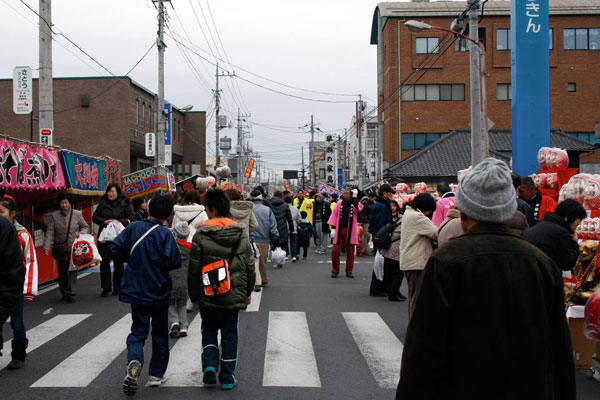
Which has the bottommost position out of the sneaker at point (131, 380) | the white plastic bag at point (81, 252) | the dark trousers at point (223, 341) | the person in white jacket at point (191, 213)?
the sneaker at point (131, 380)

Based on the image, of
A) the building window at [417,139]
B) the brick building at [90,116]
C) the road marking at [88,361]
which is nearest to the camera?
the road marking at [88,361]

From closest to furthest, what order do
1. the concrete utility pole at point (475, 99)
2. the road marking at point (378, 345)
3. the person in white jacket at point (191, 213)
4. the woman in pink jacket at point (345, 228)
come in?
the road marking at point (378, 345) < the person in white jacket at point (191, 213) < the woman in pink jacket at point (345, 228) < the concrete utility pole at point (475, 99)

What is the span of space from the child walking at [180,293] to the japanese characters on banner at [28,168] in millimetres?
3621

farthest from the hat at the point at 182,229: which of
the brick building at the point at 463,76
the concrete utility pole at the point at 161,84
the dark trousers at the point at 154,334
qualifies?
the brick building at the point at 463,76

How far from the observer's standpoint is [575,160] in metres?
26.7

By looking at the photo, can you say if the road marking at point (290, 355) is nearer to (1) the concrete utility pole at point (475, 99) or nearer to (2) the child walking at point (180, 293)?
(2) the child walking at point (180, 293)

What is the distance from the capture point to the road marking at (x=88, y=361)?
17.9ft

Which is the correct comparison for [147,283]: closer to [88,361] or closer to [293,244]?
[88,361]

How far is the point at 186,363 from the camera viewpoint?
20.0ft

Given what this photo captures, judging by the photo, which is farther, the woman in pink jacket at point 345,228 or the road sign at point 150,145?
the road sign at point 150,145

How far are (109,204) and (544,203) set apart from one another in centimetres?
720

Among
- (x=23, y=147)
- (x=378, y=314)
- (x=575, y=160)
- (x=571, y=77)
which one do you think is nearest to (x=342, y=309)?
(x=378, y=314)

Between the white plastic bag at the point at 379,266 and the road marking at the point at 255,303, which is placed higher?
the white plastic bag at the point at 379,266

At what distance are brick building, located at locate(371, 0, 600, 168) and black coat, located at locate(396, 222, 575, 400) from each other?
41.0m
